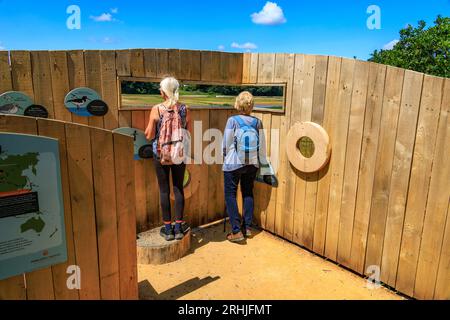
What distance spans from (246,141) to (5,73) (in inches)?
93.1

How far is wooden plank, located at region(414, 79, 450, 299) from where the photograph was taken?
245 centimetres

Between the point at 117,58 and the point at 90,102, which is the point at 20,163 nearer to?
the point at 90,102

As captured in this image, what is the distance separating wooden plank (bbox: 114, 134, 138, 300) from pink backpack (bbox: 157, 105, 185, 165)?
1.11 metres

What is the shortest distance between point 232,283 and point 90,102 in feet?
7.53

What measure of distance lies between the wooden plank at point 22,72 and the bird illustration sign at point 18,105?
2.3 inches

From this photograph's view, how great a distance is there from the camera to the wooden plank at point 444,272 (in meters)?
2.51

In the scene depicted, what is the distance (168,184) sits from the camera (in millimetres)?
3434

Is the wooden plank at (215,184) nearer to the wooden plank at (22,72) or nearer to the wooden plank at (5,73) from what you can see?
the wooden plank at (22,72)

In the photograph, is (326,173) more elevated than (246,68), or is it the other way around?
(246,68)

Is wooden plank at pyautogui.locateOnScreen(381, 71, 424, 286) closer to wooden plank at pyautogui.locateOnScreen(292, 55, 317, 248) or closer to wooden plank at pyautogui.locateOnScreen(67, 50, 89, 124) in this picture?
wooden plank at pyautogui.locateOnScreen(292, 55, 317, 248)

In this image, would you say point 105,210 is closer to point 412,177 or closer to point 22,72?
point 22,72

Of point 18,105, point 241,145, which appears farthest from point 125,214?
point 241,145

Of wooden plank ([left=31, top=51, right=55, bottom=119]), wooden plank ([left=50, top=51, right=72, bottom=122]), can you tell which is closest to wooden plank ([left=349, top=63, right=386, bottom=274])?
wooden plank ([left=50, top=51, right=72, bottom=122])
